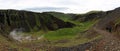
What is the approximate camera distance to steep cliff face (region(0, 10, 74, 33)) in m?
79.8

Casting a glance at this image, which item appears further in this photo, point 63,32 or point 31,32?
point 31,32

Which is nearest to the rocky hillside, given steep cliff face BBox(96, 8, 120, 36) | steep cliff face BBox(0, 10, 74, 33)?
steep cliff face BBox(0, 10, 74, 33)

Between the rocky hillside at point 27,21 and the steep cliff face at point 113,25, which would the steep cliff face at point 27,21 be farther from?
the steep cliff face at point 113,25

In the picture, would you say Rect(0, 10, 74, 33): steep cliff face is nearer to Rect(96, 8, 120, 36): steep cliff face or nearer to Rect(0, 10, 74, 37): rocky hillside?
Rect(0, 10, 74, 37): rocky hillside

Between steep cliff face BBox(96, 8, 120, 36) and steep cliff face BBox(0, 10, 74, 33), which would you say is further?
steep cliff face BBox(0, 10, 74, 33)

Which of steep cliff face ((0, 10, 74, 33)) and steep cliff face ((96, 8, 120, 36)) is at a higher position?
steep cliff face ((96, 8, 120, 36))

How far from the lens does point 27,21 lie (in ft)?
283

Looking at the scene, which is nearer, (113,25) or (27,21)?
(113,25)

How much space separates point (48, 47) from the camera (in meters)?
51.2

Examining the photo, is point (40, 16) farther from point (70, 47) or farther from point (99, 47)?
point (99, 47)

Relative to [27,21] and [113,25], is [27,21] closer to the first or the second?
[27,21]

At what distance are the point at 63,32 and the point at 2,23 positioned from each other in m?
17.3

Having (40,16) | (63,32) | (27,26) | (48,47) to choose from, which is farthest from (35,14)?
(48,47)

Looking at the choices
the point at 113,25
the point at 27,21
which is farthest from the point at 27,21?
the point at 113,25
